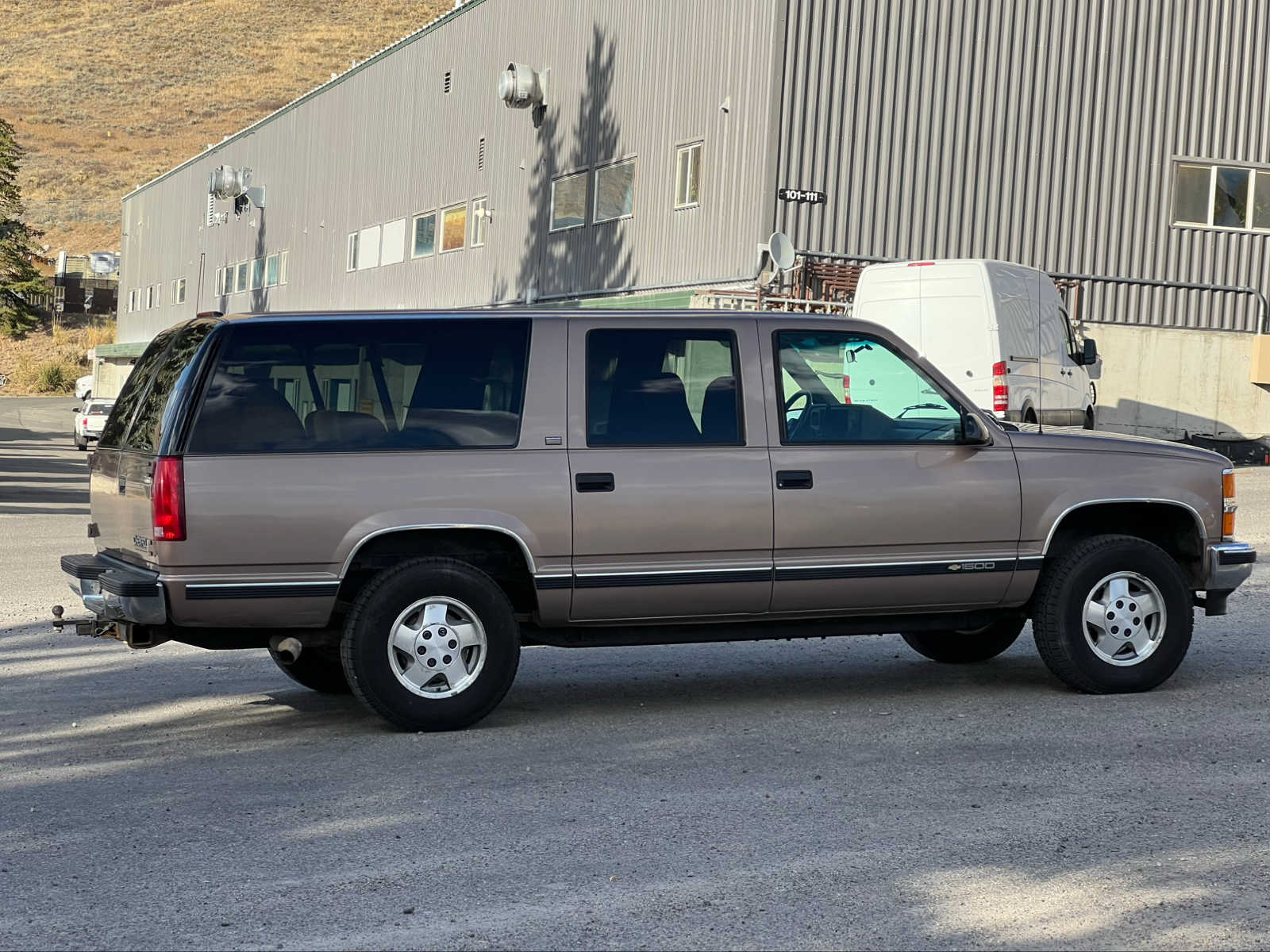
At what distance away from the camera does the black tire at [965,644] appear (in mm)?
9664

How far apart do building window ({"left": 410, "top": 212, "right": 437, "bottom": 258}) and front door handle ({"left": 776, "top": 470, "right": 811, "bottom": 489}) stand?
32.5 metres

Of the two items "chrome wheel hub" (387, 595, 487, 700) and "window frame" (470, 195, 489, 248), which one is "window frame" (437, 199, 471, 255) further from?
"chrome wheel hub" (387, 595, 487, 700)

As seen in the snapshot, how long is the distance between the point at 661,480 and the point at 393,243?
35378 millimetres

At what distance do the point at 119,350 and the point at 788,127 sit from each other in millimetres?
47785

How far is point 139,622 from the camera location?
23.9 ft

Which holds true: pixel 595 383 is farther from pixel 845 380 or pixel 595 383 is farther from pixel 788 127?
pixel 788 127

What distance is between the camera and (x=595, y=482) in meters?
7.70

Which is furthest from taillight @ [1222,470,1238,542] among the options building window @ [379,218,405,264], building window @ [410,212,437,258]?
building window @ [379,218,405,264]

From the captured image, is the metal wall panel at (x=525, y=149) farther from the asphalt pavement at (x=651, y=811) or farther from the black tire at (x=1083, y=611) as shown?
the asphalt pavement at (x=651, y=811)

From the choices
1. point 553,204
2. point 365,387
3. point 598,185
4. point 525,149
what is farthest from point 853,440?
point 525,149

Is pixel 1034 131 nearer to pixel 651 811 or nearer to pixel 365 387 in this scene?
pixel 365 387

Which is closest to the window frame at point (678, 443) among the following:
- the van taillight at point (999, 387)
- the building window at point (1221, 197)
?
the van taillight at point (999, 387)

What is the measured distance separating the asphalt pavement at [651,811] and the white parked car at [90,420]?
101 feet

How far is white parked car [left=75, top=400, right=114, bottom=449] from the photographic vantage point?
39.2 metres
